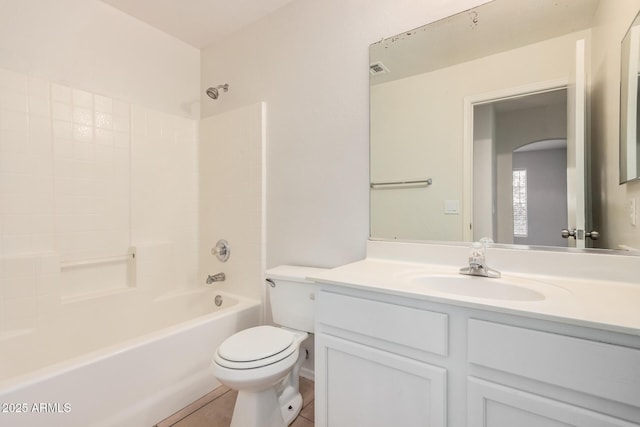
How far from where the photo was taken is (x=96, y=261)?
185 centimetres

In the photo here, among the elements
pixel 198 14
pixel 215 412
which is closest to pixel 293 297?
pixel 215 412

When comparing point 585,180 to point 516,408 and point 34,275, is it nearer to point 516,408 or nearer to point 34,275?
point 516,408

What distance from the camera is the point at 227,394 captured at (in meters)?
1.67

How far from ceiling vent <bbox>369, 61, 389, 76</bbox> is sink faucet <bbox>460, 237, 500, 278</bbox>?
3.22ft

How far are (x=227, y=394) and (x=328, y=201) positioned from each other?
1.24 metres

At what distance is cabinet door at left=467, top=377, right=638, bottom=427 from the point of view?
70 centimetres

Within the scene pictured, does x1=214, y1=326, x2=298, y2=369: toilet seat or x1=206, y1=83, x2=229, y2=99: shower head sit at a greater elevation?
x1=206, y1=83, x2=229, y2=99: shower head

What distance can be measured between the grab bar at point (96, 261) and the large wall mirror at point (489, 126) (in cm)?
164

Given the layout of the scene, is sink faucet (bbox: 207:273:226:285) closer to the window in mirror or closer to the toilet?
the toilet

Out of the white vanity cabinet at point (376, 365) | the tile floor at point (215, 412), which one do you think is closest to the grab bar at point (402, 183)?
the white vanity cabinet at point (376, 365)

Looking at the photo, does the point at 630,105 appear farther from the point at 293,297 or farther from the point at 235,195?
the point at 235,195

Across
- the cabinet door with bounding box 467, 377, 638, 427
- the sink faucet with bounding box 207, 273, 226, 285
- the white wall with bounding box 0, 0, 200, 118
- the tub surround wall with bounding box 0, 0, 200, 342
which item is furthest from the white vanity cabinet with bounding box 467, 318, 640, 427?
the white wall with bounding box 0, 0, 200, 118

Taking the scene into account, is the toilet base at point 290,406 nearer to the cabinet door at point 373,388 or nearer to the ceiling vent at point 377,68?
the cabinet door at point 373,388

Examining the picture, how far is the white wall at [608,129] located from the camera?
3.38ft
